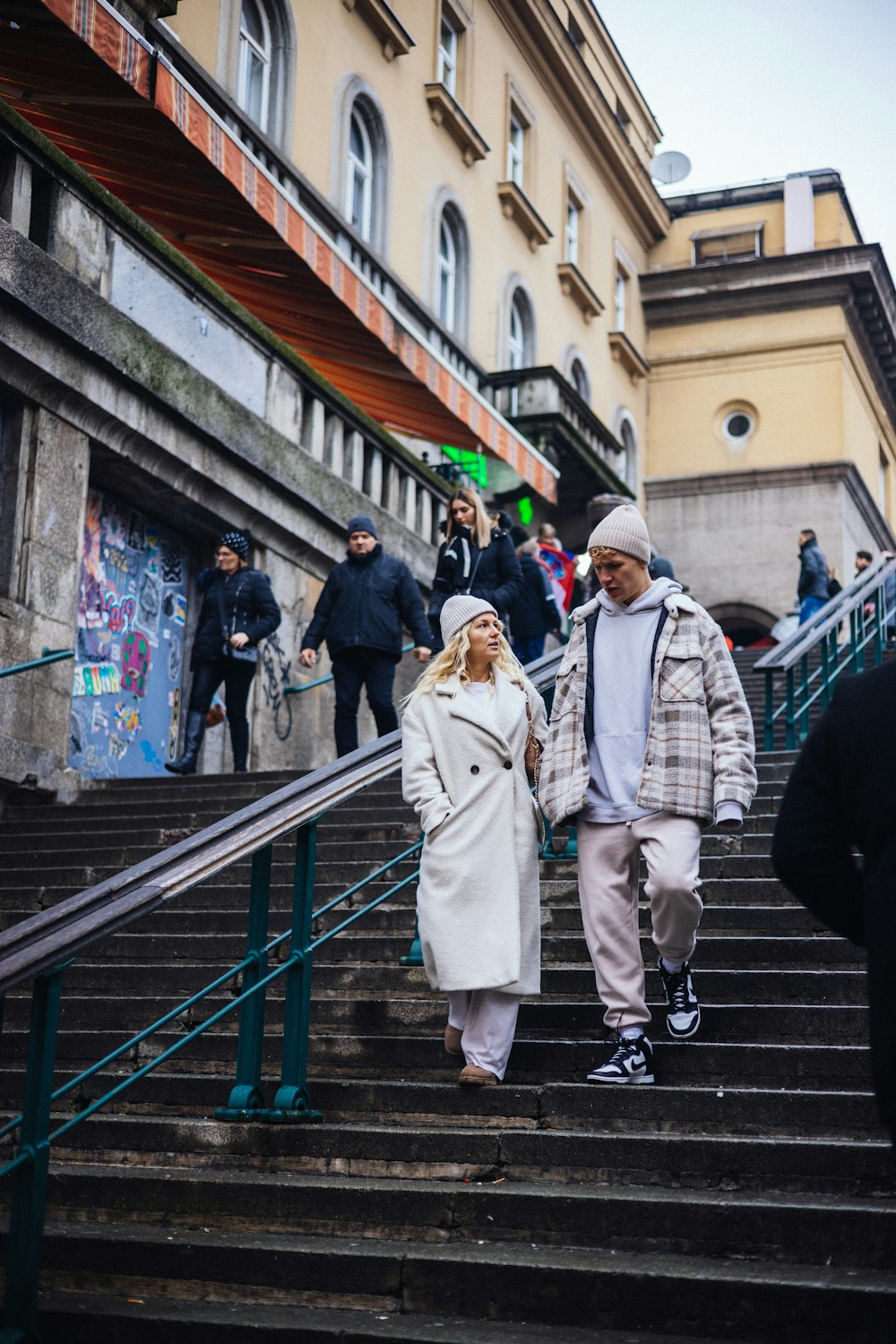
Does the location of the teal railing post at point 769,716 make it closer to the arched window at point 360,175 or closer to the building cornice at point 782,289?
the arched window at point 360,175

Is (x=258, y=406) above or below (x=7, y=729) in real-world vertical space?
above

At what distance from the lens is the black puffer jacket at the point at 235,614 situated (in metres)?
10.2

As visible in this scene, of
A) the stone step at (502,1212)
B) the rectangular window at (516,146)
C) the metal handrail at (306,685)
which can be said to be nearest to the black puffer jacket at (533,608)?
the metal handrail at (306,685)

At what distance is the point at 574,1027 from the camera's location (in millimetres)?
5453

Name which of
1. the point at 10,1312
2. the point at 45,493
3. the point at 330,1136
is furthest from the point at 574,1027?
the point at 45,493

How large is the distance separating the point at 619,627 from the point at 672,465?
25.7m

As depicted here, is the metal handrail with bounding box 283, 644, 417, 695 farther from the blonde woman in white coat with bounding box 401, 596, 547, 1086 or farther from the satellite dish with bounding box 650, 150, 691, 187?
the satellite dish with bounding box 650, 150, 691, 187

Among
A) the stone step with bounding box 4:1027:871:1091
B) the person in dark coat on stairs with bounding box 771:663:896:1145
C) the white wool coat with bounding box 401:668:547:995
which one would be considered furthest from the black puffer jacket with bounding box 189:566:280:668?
the person in dark coat on stairs with bounding box 771:663:896:1145

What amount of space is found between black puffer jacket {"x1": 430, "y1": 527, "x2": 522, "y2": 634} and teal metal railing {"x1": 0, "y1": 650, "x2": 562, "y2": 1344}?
358 cm

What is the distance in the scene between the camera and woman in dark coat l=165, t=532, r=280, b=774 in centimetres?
1021

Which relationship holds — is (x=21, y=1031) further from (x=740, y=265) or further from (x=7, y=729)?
(x=740, y=265)

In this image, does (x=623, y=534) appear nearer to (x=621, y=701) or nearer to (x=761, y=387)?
(x=621, y=701)

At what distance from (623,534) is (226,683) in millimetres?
5357

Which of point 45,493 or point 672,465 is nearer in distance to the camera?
point 45,493
